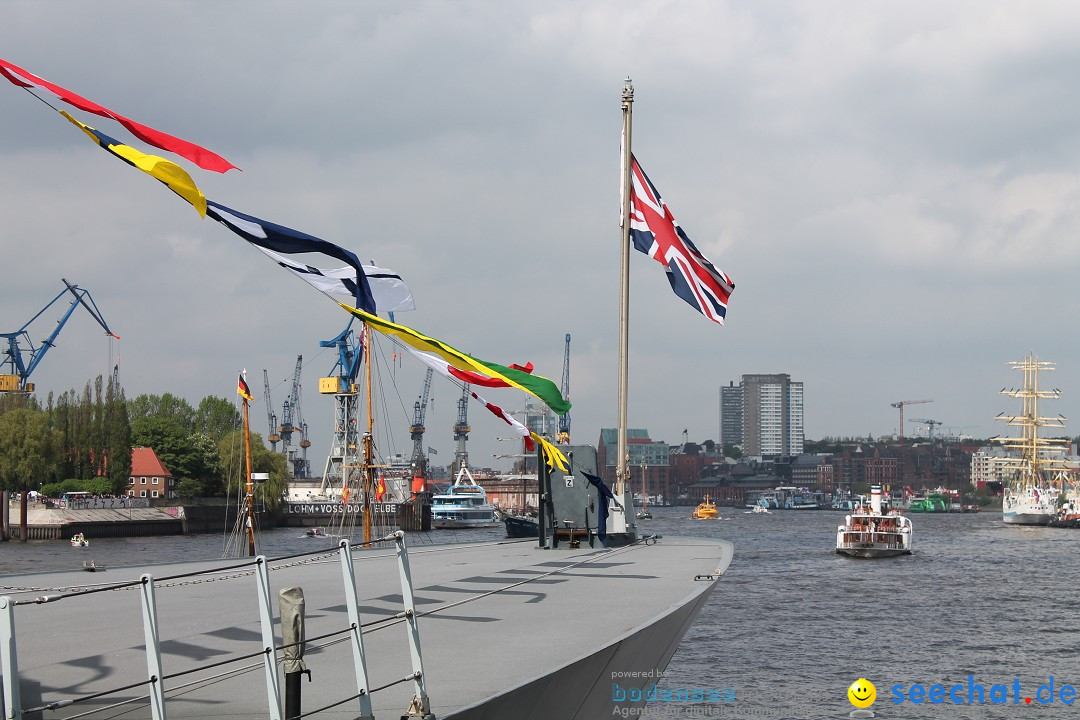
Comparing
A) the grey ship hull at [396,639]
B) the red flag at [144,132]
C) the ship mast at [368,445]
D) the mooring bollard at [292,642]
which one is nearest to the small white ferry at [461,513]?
the ship mast at [368,445]

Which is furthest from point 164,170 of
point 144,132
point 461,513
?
point 461,513

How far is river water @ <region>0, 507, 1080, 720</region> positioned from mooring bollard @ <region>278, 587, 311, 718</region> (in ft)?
49.5

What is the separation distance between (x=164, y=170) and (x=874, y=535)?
219ft

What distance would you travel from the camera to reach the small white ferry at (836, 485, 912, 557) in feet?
227

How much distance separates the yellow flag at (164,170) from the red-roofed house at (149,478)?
10633 centimetres

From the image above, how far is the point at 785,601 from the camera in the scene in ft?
134

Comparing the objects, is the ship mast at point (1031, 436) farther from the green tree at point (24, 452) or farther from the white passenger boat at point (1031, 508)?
the green tree at point (24, 452)

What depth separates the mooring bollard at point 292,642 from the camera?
661 centimetres

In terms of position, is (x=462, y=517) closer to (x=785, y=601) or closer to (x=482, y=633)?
(x=785, y=601)

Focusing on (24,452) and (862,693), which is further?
(24,452)

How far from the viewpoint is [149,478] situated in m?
111

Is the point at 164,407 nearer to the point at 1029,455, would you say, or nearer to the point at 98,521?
the point at 98,521

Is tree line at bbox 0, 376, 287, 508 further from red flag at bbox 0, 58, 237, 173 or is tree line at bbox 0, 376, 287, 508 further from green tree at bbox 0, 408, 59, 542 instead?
red flag at bbox 0, 58, 237, 173

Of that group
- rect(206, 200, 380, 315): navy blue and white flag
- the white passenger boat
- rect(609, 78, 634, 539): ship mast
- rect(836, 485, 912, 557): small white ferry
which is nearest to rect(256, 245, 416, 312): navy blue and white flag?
rect(206, 200, 380, 315): navy blue and white flag
